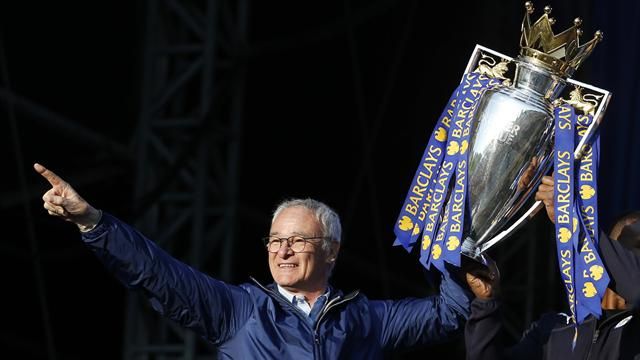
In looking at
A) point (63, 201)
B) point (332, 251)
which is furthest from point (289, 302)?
point (63, 201)

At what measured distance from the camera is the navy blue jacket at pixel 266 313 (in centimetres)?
268

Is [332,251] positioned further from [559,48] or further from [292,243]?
[559,48]

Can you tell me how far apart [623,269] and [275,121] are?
4363 mm

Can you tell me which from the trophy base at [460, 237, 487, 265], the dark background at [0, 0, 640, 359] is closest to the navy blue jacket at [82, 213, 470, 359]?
the trophy base at [460, 237, 487, 265]

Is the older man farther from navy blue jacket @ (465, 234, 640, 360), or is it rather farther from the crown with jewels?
the crown with jewels

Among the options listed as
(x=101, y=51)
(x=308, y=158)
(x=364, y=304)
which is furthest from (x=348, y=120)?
(x=364, y=304)

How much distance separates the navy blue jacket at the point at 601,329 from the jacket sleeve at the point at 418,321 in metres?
0.14

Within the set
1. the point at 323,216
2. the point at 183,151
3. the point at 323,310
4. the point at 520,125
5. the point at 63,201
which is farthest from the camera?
the point at 183,151

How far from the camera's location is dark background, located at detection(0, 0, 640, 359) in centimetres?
569

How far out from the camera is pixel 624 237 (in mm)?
2746

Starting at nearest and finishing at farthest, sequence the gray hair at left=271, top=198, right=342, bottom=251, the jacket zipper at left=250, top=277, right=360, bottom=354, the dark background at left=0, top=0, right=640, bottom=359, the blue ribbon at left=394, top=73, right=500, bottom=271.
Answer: the blue ribbon at left=394, top=73, right=500, bottom=271 → the jacket zipper at left=250, top=277, right=360, bottom=354 → the gray hair at left=271, top=198, right=342, bottom=251 → the dark background at left=0, top=0, right=640, bottom=359

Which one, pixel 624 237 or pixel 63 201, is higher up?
pixel 63 201

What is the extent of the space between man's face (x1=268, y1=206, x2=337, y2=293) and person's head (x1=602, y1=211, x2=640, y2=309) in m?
0.65

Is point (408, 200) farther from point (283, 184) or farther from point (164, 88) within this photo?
point (283, 184)
